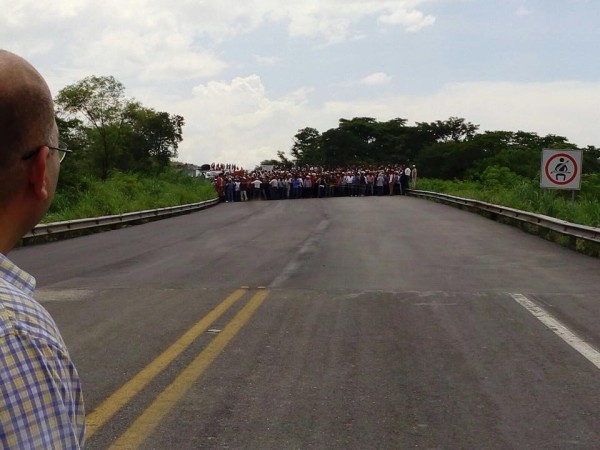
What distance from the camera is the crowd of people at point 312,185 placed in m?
52.2

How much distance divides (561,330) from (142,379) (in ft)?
14.5

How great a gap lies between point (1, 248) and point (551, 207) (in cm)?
2358

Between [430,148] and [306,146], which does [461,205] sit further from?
[306,146]

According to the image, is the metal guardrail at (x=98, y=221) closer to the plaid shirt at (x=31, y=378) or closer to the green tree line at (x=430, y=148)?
the plaid shirt at (x=31, y=378)

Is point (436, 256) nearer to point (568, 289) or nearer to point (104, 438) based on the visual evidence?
point (568, 289)

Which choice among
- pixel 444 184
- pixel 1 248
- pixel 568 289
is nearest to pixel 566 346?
pixel 568 289

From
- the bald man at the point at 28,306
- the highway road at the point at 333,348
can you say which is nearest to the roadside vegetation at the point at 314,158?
the highway road at the point at 333,348

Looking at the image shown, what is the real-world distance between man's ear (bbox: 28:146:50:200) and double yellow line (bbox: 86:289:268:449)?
3811 mm

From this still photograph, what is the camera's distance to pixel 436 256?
16172mm

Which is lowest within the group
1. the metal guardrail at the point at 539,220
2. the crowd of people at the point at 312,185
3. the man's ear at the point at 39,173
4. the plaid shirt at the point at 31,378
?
the crowd of people at the point at 312,185

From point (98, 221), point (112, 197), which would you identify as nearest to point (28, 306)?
point (98, 221)

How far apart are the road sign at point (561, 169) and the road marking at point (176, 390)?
47.7ft

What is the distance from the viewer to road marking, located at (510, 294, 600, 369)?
299 inches

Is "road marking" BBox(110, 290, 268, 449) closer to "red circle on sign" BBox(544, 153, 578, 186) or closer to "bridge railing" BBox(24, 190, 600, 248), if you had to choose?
"bridge railing" BBox(24, 190, 600, 248)
